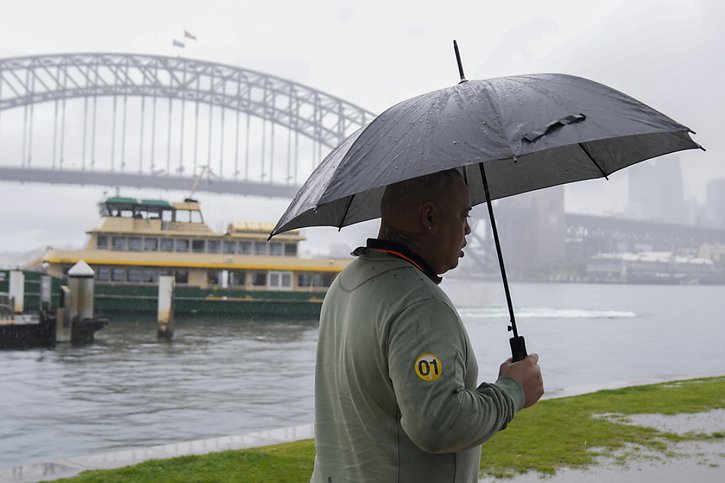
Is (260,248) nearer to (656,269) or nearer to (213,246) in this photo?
(213,246)

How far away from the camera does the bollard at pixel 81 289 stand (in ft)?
64.1

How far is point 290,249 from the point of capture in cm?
2958

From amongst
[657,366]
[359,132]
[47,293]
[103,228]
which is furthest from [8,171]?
[359,132]

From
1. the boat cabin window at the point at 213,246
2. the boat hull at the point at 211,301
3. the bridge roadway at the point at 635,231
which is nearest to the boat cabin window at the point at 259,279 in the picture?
the boat hull at the point at 211,301

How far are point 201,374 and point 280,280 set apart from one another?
538 inches

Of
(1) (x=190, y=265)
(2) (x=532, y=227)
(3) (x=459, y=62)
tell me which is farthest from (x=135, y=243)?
(2) (x=532, y=227)

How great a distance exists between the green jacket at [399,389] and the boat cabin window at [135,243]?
94.0 ft

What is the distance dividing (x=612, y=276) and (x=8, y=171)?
8153 centimetres

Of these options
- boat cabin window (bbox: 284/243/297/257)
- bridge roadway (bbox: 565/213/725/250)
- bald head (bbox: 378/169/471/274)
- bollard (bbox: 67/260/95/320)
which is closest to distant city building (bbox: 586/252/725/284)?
bridge roadway (bbox: 565/213/725/250)

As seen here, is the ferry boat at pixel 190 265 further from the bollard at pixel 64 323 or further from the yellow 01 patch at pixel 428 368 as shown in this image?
the yellow 01 patch at pixel 428 368

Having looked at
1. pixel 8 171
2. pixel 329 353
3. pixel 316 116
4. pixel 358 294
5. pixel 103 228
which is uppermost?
pixel 316 116

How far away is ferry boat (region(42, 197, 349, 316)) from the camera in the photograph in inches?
1094

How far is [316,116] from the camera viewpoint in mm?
74125

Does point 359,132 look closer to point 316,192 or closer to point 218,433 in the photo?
point 316,192
